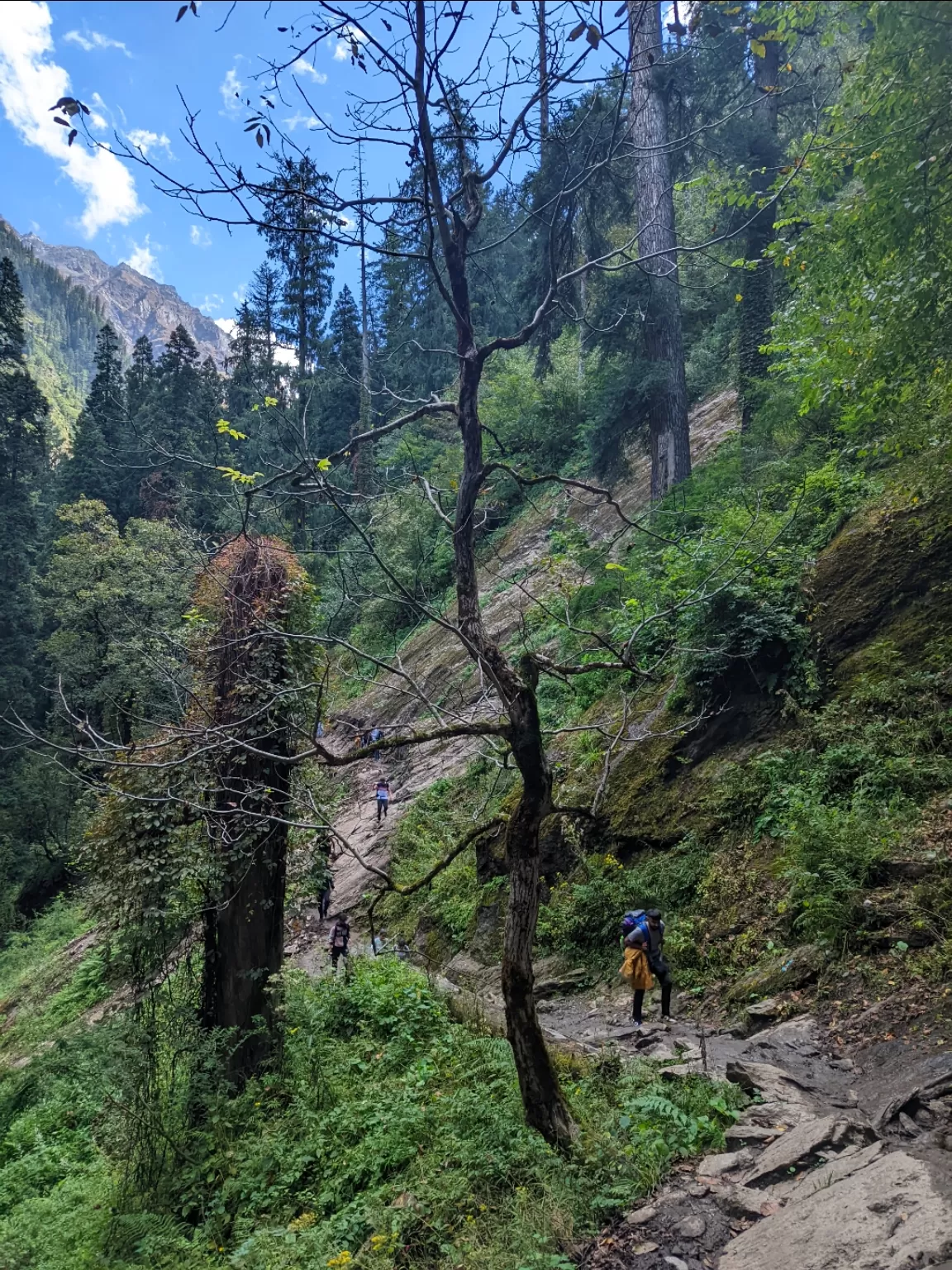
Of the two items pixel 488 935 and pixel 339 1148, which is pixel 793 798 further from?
pixel 339 1148

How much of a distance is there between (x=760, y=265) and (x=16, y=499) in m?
25.5

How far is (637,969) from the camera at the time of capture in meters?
6.44

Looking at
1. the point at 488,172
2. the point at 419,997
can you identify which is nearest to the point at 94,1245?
the point at 419,997

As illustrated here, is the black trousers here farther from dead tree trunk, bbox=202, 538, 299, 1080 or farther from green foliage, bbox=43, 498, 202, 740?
green foliage, bbox=43, 498, 202, 740

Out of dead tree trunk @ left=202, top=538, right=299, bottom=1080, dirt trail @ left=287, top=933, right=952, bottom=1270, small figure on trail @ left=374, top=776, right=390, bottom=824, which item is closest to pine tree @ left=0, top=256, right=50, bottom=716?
small figure on trail @ left=374, top=776, right=390, bottom=824

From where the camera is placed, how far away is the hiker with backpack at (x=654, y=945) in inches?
255

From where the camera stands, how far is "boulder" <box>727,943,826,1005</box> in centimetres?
591

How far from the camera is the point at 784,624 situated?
27.2 ft

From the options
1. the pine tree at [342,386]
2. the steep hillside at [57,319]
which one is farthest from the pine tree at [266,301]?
the steep hillside at [57,319]

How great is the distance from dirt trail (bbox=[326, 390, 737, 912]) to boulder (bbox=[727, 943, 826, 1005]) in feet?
21.7

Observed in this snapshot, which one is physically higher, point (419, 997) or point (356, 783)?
point (356, 783)

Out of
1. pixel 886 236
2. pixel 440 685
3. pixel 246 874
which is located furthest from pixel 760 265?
pixel 246 874

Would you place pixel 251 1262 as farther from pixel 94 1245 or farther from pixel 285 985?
pixel 285 985

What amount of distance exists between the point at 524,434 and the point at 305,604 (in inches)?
542
